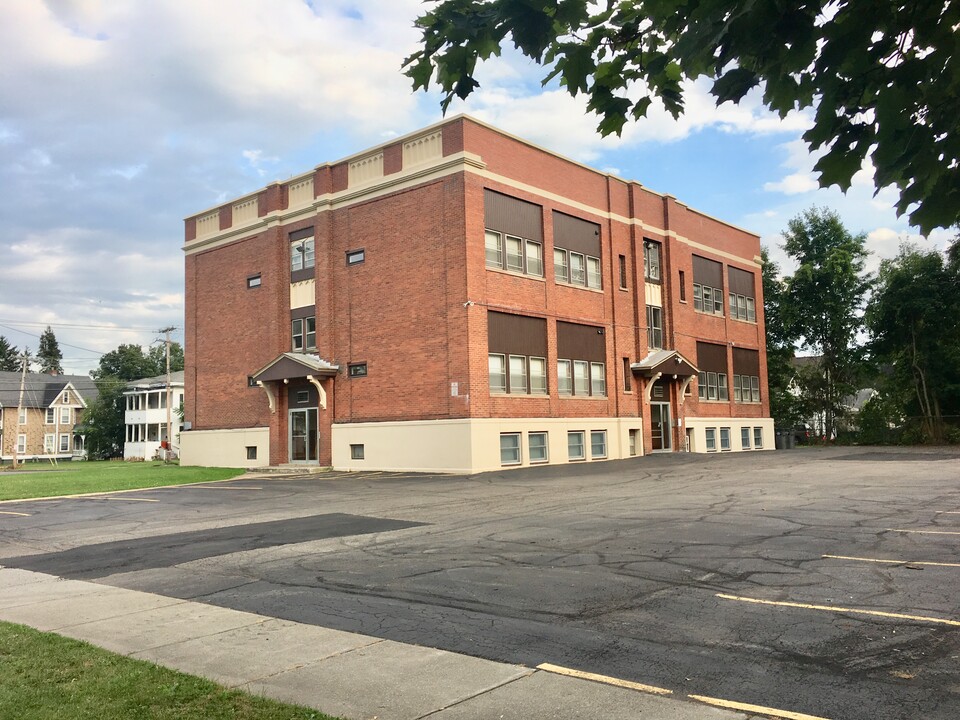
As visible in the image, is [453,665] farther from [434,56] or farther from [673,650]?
[434,56]

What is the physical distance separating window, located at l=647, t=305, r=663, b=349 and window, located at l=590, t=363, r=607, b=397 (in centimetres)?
443

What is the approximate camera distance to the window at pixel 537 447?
29812 millimetres

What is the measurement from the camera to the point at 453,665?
18.6ft

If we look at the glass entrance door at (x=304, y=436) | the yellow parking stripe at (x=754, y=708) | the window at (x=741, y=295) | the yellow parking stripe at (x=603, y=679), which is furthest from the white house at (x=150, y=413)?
the yellow parking stripe at (x=754, y=708)

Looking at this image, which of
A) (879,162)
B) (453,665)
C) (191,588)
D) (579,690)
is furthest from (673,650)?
(191,588)

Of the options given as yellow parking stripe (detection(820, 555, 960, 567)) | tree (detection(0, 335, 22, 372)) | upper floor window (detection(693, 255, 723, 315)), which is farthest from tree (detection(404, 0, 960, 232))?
tree (detection(0, 335, 22, 372))

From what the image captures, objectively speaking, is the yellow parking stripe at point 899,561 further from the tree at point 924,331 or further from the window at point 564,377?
the tree at point 924,331

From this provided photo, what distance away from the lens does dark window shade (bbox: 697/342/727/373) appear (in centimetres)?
4092

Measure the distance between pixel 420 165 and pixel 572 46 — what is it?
2524 centimetres

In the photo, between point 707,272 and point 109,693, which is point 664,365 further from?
point 109,693

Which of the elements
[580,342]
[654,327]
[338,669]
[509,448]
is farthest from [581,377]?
[338,669]

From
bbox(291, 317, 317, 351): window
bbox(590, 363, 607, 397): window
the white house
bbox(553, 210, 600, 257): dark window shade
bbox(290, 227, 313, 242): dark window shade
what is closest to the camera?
bbox(553, 210, 600, 257): dark window shade

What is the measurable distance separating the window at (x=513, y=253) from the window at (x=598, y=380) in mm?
5197

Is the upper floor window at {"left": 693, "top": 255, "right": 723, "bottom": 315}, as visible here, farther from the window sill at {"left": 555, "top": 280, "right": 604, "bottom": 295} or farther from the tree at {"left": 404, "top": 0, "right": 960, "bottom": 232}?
the tree at {"left": 404, "top": 0, "right": 960, "bottom": 232}
